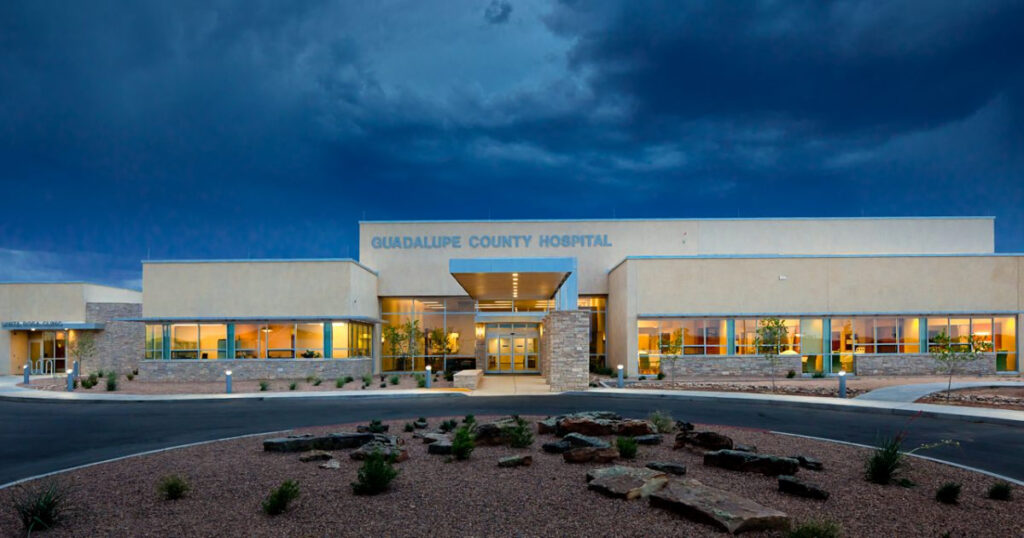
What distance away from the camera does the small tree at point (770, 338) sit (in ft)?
89.6

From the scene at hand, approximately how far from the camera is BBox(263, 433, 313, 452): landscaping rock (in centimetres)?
997

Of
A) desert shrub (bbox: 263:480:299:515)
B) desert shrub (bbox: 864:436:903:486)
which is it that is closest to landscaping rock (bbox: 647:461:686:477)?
desert shrub (bbox: 864:436:903:486)

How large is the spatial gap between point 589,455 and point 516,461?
3.57 ft

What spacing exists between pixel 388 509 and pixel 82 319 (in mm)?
38768

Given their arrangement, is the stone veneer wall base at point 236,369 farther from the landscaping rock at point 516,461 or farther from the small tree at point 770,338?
the landscaping rock at point 516,461

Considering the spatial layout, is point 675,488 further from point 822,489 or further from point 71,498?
point 71,498

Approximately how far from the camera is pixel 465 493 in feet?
24.0

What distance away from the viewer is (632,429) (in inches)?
432

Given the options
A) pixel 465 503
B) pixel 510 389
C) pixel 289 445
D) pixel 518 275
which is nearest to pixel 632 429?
pixel 465 503

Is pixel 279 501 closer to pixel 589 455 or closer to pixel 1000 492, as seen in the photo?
pixel 589 455

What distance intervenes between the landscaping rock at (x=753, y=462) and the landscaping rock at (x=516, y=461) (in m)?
2.52

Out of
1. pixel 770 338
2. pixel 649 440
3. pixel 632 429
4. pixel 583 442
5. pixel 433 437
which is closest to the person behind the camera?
pixel 583 442

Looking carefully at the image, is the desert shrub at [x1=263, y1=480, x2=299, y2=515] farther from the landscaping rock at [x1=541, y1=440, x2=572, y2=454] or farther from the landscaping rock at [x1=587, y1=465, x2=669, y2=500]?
the landscaping rock at [x1=541, y1=440, x2=572, y2=454]

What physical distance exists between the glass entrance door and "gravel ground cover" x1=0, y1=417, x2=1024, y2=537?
25617 millimetres
